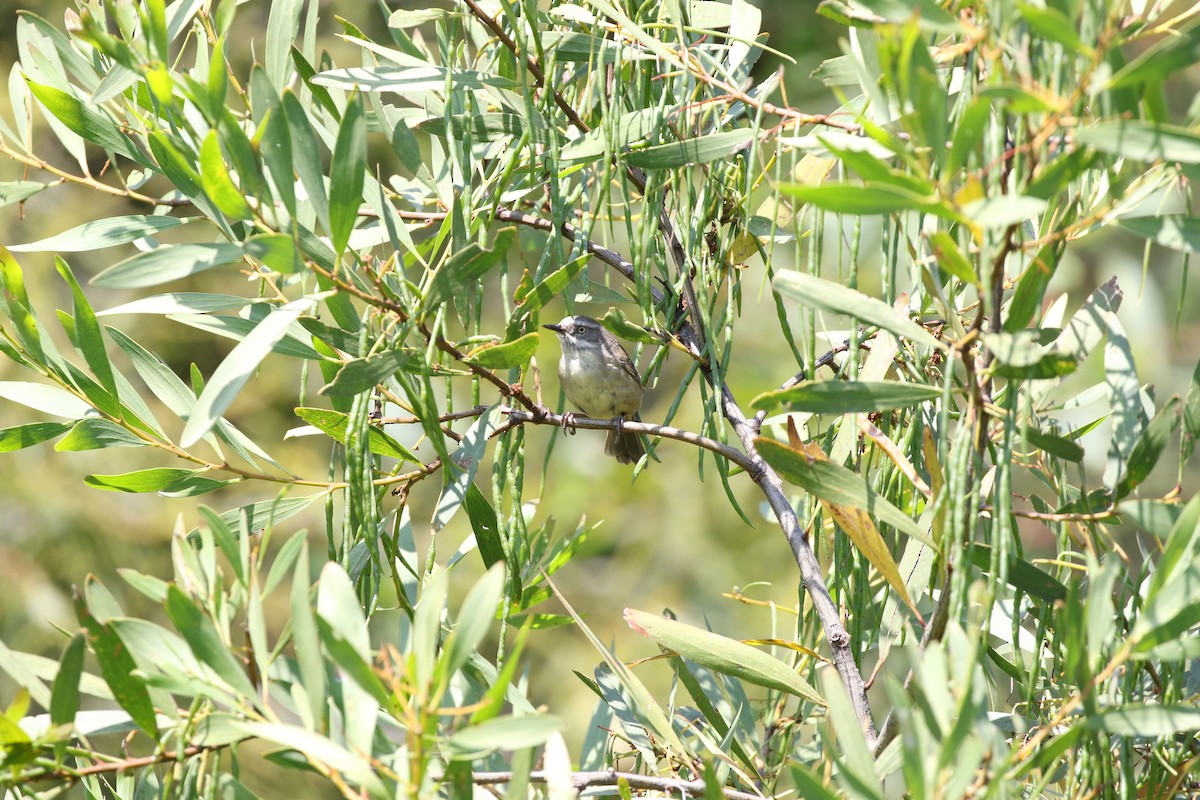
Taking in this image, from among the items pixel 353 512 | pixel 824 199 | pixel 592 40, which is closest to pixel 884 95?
pixel 824 199

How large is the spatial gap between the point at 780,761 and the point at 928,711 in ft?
2.23

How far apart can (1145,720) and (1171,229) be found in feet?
1.41

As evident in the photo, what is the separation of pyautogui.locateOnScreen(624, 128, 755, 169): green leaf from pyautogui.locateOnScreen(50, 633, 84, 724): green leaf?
83 centimetres

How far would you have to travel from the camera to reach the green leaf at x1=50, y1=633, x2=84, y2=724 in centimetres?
102

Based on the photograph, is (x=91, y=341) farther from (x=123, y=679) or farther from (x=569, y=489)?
(x=569, y=489)

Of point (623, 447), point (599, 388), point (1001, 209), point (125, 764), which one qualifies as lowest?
point (623, 447)

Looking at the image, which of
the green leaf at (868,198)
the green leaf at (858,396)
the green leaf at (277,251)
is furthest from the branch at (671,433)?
the green leaf at (868,198)

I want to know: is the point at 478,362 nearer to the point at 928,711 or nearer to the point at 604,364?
the point at 928,711

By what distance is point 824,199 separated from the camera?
34.8 inches

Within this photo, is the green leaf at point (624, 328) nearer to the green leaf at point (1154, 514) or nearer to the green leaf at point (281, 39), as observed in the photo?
the green leaf at point (281, 39)

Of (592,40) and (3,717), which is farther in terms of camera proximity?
(592,40)

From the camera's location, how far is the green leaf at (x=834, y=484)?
3.68 feet

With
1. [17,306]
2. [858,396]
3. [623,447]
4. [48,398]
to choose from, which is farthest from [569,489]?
[858,396]

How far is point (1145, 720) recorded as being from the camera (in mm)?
922
